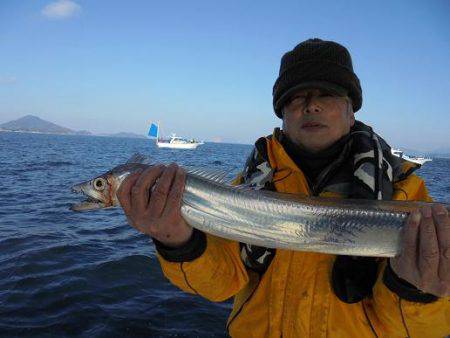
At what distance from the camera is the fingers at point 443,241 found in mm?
2758

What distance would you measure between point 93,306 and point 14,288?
5.93 feet

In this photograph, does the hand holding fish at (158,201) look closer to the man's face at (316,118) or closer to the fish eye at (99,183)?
the fish eye at (99,183)

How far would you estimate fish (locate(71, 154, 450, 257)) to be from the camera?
10.1 ft

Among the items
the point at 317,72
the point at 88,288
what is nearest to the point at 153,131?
the point at 88,288

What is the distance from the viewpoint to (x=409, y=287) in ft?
9.51

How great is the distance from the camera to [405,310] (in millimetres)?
2951

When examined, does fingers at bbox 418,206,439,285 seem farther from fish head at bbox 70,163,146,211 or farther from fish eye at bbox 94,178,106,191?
fish eye at bbox 94,178,106,191

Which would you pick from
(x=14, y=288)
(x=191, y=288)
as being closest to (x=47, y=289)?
(x=14, y=288)

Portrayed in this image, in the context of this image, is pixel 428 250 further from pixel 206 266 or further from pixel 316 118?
pixel 206 266

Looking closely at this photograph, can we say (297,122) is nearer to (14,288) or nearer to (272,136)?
(272,136)

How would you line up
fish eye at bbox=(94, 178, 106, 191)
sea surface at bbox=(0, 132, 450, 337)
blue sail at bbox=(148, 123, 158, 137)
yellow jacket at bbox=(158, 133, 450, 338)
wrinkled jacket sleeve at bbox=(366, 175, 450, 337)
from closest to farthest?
wrinkled jacket sleeve at bbox=(366, 175, 450, 337) < yellow jacket at bbox=(158, 133, 450, 338) < fish eye at bbox=(94, 178, 106, 191) < sea surface at bbox=(0, 132, 450, 337) < blue sail at bbox=(148, 123, 158, 137)

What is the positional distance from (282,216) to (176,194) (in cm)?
90

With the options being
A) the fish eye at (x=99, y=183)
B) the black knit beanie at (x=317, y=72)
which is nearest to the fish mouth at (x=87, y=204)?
the fish eye at (x=99, y=183)

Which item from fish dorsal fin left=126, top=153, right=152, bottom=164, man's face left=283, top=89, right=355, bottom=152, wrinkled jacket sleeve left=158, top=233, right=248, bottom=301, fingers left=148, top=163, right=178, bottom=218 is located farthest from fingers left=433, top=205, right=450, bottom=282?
fish dorsal fin left=126, top=153, right=152, bottom=164
